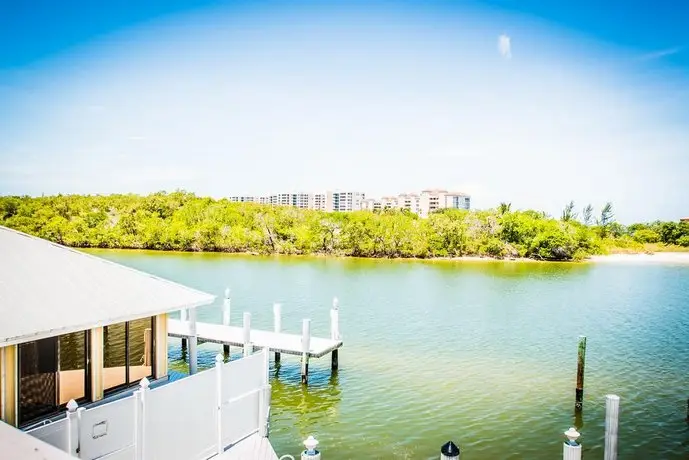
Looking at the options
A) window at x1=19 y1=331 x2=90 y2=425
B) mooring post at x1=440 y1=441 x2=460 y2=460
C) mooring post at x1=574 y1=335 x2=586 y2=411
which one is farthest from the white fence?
mooring post at x1=574 y1=335 x2=586 y2=411

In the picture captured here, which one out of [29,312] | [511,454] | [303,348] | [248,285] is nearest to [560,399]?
[511,454]

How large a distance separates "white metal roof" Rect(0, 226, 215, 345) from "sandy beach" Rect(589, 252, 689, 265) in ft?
250

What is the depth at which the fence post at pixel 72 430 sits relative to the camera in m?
6.61

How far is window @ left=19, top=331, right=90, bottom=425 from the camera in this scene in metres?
Result: 7.82

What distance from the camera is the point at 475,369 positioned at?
63.9ft

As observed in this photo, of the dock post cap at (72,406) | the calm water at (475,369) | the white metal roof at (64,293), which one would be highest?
the white metal roof at (64,293)

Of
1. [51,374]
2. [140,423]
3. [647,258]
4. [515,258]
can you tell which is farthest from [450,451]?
[647,258]

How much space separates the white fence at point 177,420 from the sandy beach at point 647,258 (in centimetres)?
7547

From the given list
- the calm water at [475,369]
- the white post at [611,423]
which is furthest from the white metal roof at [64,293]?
the white post at [611,423]

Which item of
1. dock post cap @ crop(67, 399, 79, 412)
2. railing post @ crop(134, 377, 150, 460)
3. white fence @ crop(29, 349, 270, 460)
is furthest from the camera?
railing post @ crop(134, 377, 150, 460)

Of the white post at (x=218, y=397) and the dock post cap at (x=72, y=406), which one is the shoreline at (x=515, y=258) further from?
the dock post cap at (x=72, y=406)

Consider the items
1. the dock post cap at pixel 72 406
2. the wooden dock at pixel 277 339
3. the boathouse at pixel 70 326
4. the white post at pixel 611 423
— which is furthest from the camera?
the wooden dock at pixel 277 339

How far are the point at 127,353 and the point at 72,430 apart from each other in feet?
9.38

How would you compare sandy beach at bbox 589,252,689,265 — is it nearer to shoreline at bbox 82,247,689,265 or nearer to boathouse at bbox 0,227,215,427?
shoreline at bbox 82,247,689,265
